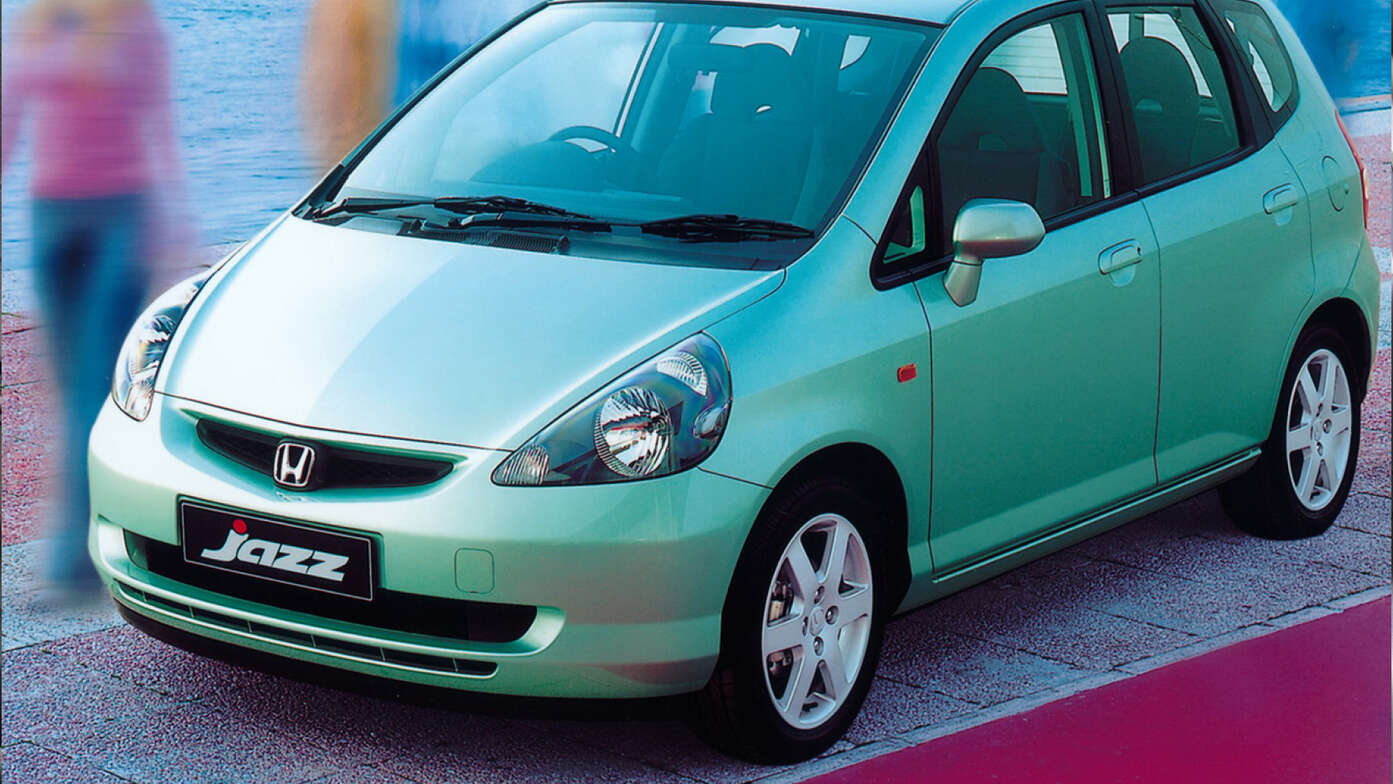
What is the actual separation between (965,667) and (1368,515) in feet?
7.17

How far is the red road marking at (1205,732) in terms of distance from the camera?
14.7 feet

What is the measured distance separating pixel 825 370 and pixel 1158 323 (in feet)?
4.56

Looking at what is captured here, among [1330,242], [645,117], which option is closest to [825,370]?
[645,117]

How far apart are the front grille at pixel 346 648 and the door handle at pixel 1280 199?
114 inches

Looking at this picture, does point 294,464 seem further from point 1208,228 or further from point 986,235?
point 1208,228

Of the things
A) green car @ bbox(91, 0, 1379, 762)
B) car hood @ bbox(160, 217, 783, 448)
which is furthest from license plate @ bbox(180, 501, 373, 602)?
car hood @ bbox(160, 217, 783, 448)

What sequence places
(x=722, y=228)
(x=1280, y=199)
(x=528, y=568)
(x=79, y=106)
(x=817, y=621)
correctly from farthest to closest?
(x=79, y=106) < (x=1280, y=199) < (x=722, y=228) < (x=817, y=621) < (x=528, y=568)

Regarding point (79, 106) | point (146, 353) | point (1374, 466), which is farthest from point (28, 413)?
point (1374, 466)

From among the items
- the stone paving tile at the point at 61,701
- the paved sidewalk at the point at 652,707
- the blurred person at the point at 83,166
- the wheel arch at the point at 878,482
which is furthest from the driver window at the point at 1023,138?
the blurred person at the point at 83,166

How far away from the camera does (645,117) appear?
546 centimetres

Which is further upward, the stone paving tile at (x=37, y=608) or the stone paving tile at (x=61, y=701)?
the stone paving tile at (x=61, y=701)

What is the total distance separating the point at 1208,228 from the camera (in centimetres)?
561

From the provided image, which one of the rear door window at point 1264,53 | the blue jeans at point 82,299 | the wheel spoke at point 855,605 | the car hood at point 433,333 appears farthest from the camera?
the blue jeans at point 82,299

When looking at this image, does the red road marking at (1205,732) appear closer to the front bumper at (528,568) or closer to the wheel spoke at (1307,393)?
the front bumper at (528,568)
